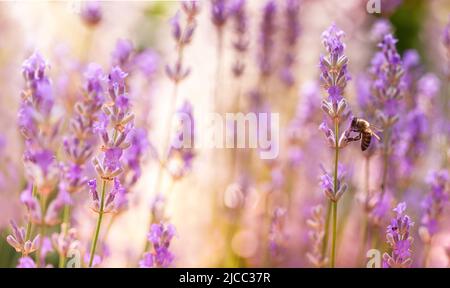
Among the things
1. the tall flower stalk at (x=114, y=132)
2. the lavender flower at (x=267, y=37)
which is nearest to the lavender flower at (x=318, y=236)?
the tall flower stalk at (x=114, y=132)

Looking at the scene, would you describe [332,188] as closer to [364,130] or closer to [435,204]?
[364,130]

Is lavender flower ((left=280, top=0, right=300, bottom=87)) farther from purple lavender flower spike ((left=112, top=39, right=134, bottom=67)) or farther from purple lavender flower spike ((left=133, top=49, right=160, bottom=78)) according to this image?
purple lavender flower spike ((left=112, top=39, right=134, bottom=67))

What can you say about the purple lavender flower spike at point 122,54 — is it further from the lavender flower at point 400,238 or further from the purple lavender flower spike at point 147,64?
the lavender flower at point 400,238

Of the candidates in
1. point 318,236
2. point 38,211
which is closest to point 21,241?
point 38,211
